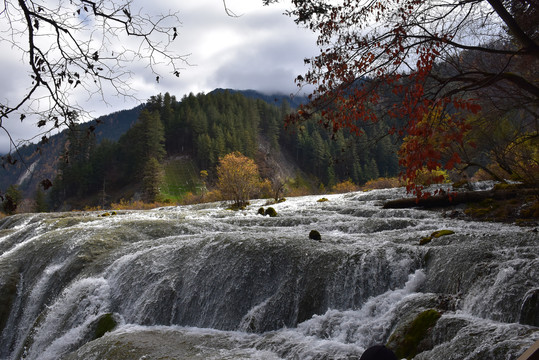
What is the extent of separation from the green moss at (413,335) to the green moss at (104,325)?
226 inches

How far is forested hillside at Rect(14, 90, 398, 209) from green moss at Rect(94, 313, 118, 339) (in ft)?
156

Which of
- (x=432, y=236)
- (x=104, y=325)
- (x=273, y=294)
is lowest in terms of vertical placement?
(x=104, y=325)

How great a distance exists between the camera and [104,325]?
7.63 m

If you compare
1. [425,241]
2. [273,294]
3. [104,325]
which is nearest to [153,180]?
[104,325]

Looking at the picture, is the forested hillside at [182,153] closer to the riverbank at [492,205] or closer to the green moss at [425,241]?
the riverbank at [492,205]

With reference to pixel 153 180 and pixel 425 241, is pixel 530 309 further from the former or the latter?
pixel 153 180

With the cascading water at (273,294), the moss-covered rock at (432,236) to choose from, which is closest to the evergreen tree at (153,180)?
the cascading water at (273,294)

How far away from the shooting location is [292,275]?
7.16m

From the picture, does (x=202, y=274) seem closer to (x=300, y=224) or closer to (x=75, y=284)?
(x=75, y=284)

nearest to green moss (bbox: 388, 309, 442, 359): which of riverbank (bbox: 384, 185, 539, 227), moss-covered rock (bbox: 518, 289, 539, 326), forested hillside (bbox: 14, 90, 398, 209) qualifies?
moss-covered rock (bbox: 518, 289, 539, 326)

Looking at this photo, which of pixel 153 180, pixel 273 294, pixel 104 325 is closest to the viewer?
pixel 273 294

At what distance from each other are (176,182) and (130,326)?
61472 millimetres

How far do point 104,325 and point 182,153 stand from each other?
2835 inches

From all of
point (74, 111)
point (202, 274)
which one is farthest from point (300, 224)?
point (74, 111)
